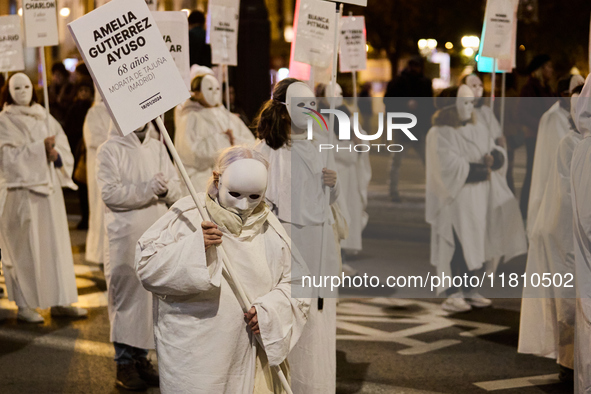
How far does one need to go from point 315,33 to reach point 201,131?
7.44 ft

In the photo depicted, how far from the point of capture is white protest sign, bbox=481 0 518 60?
8773 millimetres

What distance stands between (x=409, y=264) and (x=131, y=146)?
5053 mm

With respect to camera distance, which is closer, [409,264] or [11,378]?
[11,378]

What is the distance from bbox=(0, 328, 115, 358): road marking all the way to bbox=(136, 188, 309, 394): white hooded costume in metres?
3.05

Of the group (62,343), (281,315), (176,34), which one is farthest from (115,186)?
(281,315)

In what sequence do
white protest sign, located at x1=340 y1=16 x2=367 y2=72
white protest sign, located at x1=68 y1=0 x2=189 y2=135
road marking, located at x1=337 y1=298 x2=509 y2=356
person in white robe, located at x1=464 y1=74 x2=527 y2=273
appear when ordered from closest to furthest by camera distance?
white protest sign, located at x1=68 y1=0 x2=189 y2=135 → road marking, located at x1=337 y1=298 x2=509 y2=356 → person in white robe, located at x1=464 y1=74 x2=527 y2=273 → white protest sign, located at x1=340 y1=16 x2=367 y2=72

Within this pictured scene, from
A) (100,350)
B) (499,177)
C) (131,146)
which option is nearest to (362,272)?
(499,177)

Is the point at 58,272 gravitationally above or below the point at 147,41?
below

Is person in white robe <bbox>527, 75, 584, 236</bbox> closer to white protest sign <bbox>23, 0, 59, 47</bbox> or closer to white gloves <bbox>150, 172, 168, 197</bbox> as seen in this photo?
white gloves <bbox>150, 172, 168, 197</bbox>

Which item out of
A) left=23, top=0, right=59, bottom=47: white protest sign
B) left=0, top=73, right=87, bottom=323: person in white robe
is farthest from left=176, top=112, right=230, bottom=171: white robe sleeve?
left=23, top=0, right=59, bottom=47: white protest sign

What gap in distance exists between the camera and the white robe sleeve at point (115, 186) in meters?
6.01

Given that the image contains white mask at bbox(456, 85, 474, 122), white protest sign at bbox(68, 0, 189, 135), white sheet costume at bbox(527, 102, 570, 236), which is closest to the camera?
white protest sign at bbox(68, 0, 189, 135)

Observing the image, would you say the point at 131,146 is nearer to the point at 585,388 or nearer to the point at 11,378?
the point at 11,378

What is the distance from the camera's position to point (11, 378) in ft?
20.4
